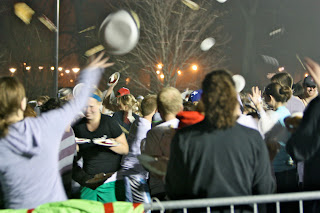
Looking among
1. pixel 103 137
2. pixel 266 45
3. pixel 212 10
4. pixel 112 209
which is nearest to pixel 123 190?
pixel 103 137

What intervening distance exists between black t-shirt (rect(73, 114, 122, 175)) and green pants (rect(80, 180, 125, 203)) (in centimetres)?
17

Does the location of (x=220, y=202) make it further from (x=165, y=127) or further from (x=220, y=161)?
(x=165, y=127)

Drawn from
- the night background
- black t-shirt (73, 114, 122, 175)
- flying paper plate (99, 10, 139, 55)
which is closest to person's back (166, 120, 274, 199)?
flying paper plate (99, 10, 139, 55)

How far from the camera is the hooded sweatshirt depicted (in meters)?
2.74

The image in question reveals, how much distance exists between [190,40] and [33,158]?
18.7 metres

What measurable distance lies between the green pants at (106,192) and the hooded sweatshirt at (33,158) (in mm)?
1541

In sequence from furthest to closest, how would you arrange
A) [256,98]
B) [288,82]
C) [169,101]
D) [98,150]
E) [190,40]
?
[190,40]
[288,82]
[98,150]
[256,98]
[169,101]

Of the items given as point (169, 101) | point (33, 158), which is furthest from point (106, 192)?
point (33, 158)

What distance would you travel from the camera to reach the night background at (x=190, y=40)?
19.6 meters

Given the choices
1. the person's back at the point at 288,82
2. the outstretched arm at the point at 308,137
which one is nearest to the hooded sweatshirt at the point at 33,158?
the outstretched arm at the point at 308,137

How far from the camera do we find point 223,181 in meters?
2.68

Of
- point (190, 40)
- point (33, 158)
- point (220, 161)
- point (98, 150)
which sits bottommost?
point (98, 150)

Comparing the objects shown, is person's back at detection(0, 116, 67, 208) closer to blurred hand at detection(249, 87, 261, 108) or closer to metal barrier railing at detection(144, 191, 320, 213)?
metal barrier railing at detection(144, 191, 320, 213)

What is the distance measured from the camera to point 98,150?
449 cm
